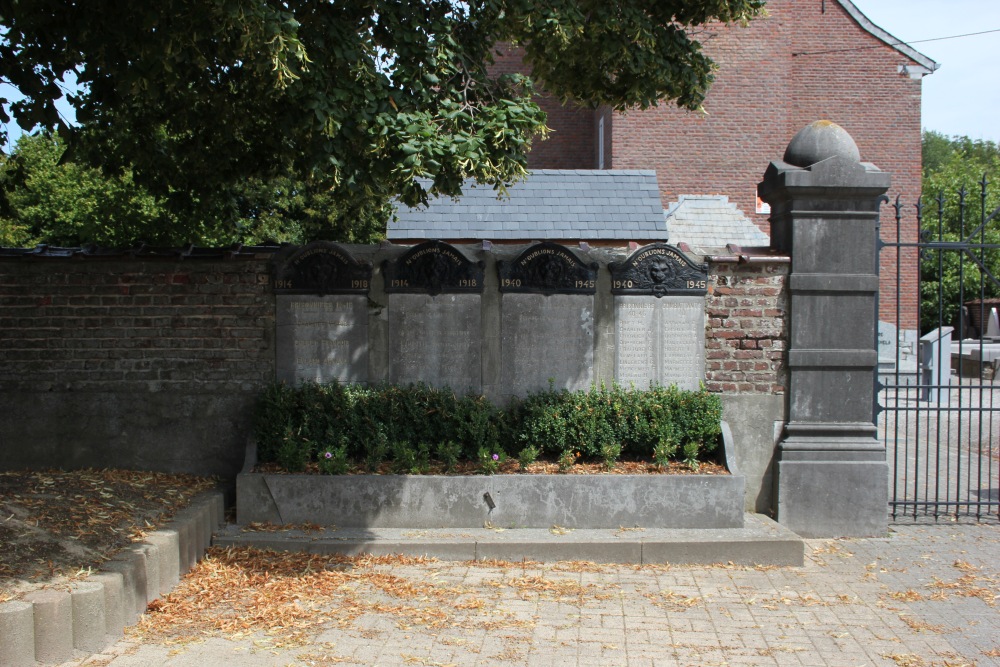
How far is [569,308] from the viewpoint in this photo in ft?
25.0

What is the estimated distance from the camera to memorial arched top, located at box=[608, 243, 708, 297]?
7641 millimetres

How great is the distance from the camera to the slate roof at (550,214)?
14.9 metres

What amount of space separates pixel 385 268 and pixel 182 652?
370 cm

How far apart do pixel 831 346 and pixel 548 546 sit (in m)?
3.10

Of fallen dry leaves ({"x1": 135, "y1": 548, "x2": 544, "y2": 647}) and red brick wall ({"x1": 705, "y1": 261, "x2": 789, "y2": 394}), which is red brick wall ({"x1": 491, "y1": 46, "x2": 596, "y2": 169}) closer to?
red brick wall ({"x1": 705, "y1": 261, "x2": 789, "y2": 394})

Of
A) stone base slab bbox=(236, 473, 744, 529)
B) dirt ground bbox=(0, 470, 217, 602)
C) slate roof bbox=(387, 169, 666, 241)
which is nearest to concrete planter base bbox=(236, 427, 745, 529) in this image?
stone base slab bbox=(236, 473, 744, 529)

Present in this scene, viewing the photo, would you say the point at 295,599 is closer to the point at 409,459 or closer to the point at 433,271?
the point at 409,459

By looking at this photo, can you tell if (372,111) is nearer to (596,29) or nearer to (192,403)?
(596,29)

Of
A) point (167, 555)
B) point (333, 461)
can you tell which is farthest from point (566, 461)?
point (167, 555)

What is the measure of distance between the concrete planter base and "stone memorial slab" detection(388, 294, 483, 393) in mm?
1031

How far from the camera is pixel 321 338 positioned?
24.7 feet

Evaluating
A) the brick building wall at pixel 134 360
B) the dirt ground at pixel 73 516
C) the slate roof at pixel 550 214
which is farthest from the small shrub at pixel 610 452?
the slate roof at pixel 550 214

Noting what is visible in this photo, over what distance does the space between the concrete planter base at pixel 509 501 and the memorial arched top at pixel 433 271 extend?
1.67 meters

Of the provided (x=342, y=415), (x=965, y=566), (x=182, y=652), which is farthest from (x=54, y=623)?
(x=965, y=566)
